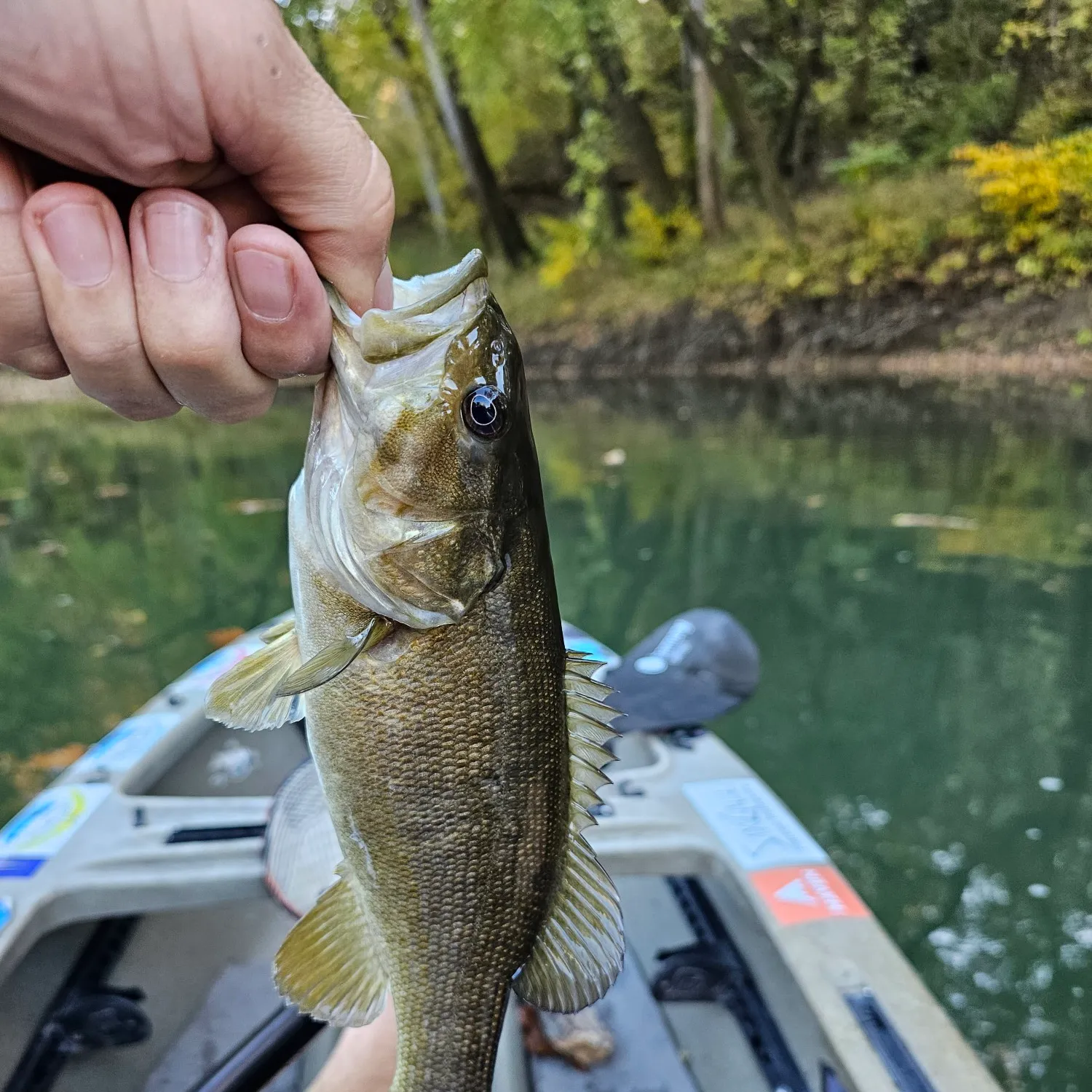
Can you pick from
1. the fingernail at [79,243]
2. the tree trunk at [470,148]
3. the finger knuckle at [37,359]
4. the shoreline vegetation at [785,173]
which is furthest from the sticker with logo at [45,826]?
the tree trunk at [470,148]

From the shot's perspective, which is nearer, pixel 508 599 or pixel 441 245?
pixel 508 599

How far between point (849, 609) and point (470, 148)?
12.8 m

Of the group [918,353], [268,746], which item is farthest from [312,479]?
[918,353]

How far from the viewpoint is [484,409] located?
1062 mm

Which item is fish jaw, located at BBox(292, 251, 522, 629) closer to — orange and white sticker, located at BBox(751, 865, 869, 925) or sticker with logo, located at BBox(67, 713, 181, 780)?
orange and white sticker, located at BBox(751, 865, 869, 925)

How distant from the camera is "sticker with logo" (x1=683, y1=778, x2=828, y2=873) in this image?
82.9 inches

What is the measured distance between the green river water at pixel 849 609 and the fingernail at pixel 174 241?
8.70ft

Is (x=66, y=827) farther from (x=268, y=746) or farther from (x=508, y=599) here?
(x=508, y=599)

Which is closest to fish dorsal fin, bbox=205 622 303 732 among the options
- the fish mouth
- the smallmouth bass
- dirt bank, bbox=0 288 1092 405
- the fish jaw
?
the smallmouth bass

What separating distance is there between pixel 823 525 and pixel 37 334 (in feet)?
18.2

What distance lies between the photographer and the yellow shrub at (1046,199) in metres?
9.90

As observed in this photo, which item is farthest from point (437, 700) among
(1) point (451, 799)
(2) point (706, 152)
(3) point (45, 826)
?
(2) point (706, 152)

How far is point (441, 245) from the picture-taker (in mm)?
18562

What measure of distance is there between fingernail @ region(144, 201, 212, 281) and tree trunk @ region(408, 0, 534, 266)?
46.7ft
